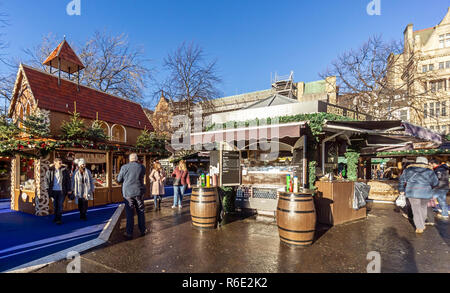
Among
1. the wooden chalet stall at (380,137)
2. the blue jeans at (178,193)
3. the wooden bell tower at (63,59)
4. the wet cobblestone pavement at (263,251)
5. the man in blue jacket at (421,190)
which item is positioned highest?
the wooden bell tower at (63,59)

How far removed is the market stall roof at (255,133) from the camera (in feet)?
16.9

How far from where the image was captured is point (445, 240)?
14.8 feet

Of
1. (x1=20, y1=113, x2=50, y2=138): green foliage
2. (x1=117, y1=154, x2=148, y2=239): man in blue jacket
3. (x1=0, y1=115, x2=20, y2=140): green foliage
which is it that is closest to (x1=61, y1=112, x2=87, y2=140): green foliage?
(x1=20, y1=113, x2=50, y2=138): green foliage

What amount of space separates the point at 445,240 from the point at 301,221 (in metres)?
3.09

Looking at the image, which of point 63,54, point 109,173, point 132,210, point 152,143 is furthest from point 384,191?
point 63,54

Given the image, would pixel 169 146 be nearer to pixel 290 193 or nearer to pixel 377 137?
pixel 290 193

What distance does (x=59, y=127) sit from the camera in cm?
855

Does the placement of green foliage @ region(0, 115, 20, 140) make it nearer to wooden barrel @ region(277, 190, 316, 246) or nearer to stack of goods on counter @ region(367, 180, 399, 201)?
wooden barrel @ region(277, 190, 316, 246)

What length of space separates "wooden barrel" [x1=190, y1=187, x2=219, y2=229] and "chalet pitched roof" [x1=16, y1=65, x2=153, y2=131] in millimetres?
7010

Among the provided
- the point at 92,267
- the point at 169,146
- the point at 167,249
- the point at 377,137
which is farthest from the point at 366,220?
the point at 169,146

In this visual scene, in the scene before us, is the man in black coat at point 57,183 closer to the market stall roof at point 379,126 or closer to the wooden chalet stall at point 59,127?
the wooden chalet stall at point 59,127

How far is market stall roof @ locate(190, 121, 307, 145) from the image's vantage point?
516 centimetres

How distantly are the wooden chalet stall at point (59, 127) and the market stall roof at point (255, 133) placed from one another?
4.66 metres

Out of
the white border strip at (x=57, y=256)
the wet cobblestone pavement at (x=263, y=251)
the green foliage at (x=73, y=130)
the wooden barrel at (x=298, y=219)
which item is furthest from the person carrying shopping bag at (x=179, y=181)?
the wooden barrel at (x=298, y=219)
